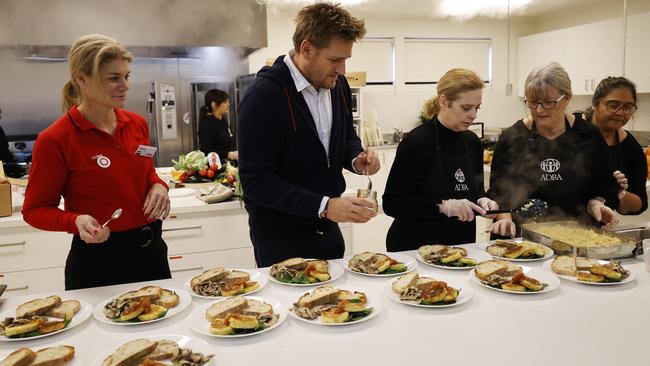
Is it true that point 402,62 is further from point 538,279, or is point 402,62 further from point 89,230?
point 89,230

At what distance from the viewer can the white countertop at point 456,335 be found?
1.25m

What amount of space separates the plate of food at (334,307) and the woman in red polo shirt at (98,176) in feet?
2.43

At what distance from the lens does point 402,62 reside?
7.93m

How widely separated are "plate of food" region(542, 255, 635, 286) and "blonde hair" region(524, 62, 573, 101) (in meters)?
0.88

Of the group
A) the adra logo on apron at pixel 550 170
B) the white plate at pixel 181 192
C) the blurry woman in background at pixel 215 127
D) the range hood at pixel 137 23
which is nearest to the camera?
the adra logo on apron at pixel 550 170

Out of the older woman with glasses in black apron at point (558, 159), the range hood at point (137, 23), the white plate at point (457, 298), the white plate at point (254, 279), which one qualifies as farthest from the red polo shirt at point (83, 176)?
the range hood at point (137, 23)

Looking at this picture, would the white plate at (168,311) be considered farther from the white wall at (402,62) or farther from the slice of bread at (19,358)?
the white wall at (402,62)

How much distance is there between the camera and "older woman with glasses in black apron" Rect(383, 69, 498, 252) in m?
2.37

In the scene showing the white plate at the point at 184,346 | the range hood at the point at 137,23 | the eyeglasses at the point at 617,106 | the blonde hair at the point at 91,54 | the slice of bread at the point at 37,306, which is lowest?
the white plate at the point at 184,346

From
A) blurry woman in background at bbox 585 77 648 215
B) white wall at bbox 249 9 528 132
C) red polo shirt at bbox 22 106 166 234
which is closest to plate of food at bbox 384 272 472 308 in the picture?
red polo shirt at bbox 22 106 166 234

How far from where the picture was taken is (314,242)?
6.90ft

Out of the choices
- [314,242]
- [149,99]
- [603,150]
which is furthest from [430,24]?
[314,242]

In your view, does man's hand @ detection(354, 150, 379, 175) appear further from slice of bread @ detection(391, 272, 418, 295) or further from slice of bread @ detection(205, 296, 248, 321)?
slice of bread @ detection(205, 296, 248, 321)

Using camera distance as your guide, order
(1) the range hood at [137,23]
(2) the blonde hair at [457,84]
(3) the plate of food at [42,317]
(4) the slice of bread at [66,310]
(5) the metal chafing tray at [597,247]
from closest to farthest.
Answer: (3) the plate of food at [42,317]
(4) the slice of bread at [66,310]
(5) the metal chafing tray at [597,247]
(2) the blonde hair at [457,84]
(1) the range hood at [137,23]
